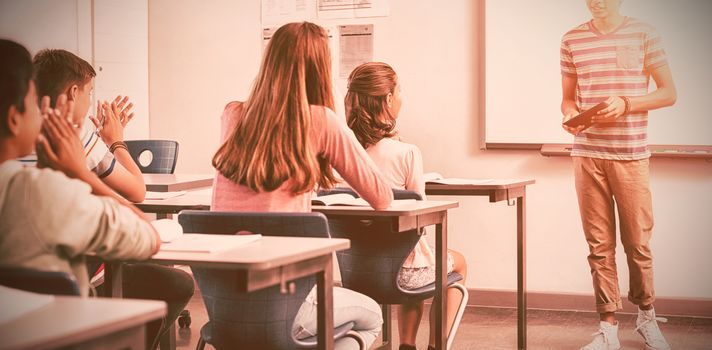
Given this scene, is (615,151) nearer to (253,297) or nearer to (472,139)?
(472,139)

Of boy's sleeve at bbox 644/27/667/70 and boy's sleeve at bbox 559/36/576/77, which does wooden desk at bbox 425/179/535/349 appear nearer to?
boy's sleeve at bbox 559/36/576/77

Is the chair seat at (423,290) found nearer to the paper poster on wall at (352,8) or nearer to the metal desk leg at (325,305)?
the metal desk leg at (325,305)

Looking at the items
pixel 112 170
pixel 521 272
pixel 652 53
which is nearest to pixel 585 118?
pixel 652 53

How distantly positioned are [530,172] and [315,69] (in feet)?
8.71

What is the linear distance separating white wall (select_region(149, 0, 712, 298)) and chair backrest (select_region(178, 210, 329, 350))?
2913 millimetres

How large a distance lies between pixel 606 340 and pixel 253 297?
2186 mm

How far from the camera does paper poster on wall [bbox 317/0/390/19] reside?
514 cm

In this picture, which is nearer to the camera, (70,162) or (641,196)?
(70,162)

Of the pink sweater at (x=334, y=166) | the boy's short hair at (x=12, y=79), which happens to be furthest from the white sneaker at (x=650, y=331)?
the boy's short hair at (x=12, y=79)

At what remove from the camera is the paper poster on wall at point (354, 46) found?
5.18m

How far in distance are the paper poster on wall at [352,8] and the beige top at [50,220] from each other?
12.4 ft

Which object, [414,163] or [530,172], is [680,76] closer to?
[530,172]

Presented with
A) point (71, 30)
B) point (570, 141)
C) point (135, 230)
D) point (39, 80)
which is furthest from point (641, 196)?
point (71, 30)

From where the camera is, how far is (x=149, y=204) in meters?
3.16
